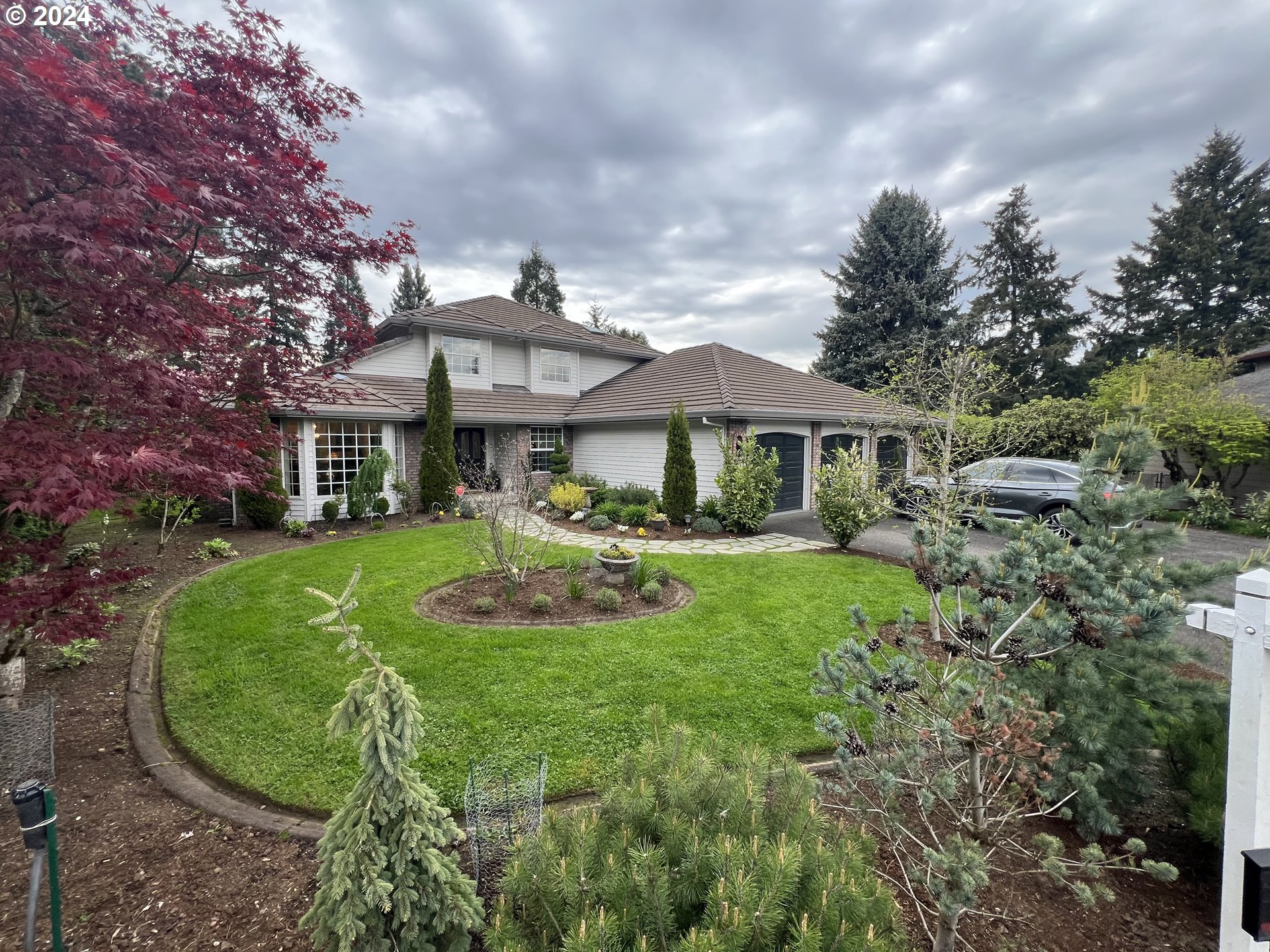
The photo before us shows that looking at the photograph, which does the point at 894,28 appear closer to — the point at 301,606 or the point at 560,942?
the point at 560,942

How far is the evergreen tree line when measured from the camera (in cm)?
2338

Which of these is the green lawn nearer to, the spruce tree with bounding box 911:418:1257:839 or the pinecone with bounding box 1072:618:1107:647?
the spruce tree with bounding box 911:418:1257:839

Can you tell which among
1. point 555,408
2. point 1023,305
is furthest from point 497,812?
point 1023,305

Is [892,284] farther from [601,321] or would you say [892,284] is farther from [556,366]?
[601,321]

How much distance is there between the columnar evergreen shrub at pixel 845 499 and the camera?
893 centimetres

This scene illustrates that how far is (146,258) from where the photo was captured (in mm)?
2760

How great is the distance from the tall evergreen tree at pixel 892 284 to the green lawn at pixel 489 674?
19962 mm

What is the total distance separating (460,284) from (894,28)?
34.0 m

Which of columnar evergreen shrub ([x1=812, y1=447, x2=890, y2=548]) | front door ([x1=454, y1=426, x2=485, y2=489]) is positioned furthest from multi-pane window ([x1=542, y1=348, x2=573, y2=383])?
columnar evergreen shrub ([x1=812, y1=447, x2=890, y2=548])

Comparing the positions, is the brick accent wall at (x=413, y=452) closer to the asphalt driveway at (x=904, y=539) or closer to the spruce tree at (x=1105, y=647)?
the asphalt driveway at (x=904, y=539)

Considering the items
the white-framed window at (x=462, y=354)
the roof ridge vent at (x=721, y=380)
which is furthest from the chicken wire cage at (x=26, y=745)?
the white-framed window at (x=462, y=354)

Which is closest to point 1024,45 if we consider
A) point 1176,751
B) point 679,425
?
point 679,425

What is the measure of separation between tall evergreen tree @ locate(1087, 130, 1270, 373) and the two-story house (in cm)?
2070

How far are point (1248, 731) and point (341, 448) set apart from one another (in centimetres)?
1463
